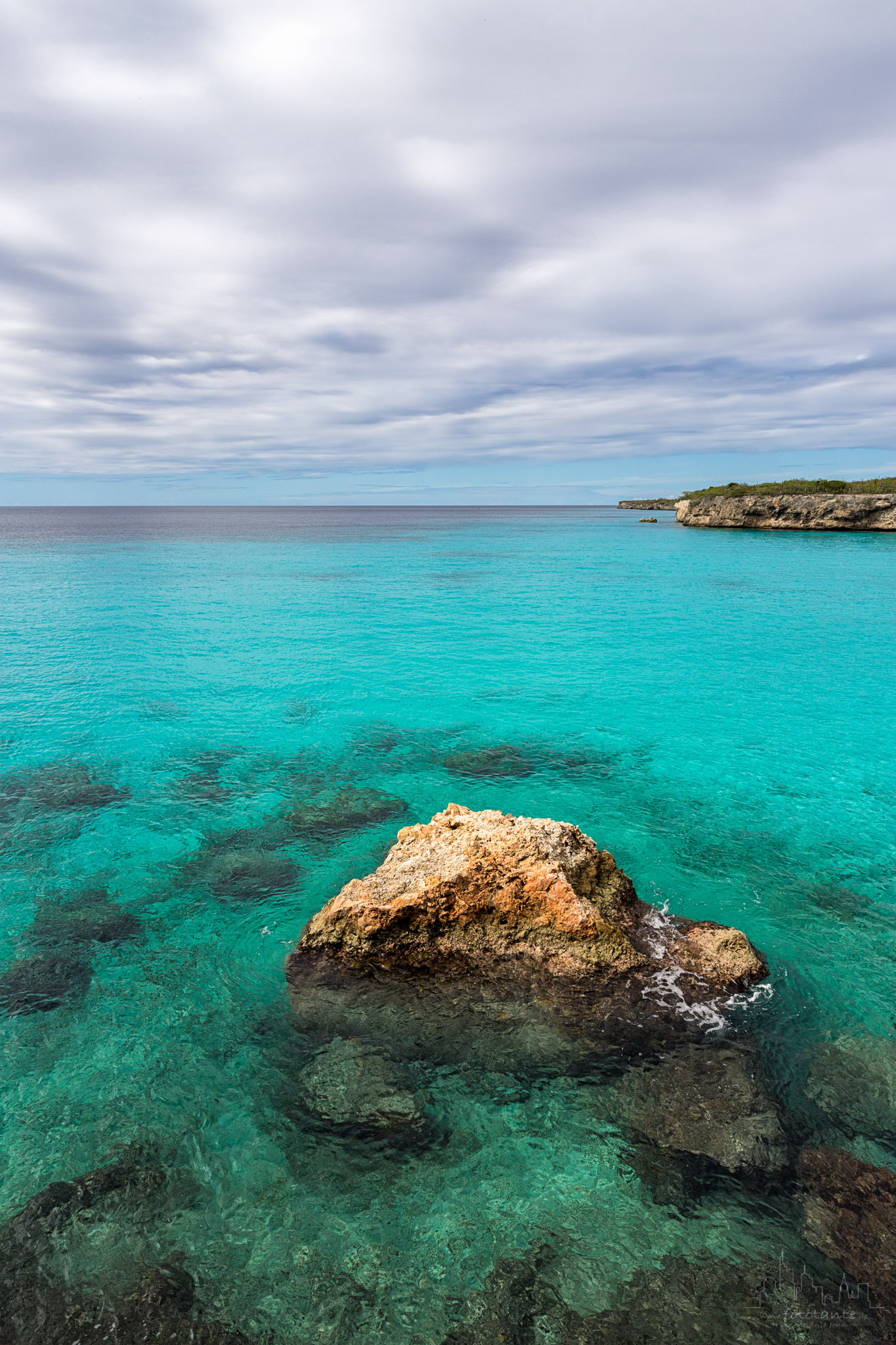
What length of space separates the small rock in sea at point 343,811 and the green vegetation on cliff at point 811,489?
9887 centimetres

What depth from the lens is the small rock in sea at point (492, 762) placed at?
1477 cm

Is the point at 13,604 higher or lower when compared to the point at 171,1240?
higher

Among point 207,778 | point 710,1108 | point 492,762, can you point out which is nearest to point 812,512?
point 492,762

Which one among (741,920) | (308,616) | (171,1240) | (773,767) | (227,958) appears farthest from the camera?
(308,616)

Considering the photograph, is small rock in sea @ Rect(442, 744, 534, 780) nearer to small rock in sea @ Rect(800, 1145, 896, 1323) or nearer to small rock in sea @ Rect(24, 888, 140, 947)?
small rock in sea @ Rect(24, 888, 140, 947)

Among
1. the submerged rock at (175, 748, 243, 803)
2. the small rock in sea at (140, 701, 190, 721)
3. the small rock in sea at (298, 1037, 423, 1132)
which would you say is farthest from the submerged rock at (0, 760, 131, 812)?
the small rock in sea at (298, 1037, 423, 1132)

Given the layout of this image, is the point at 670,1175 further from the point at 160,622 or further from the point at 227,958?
the point at 160,622

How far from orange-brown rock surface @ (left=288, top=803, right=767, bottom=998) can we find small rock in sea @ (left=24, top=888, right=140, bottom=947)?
9.33 ft

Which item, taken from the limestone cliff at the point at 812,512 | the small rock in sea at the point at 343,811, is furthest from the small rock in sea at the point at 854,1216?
the limestone cliff at the point at 812,512

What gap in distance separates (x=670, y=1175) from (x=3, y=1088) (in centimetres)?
660

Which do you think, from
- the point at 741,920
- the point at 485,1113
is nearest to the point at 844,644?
the point at 741,920

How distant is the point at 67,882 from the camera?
1040cm

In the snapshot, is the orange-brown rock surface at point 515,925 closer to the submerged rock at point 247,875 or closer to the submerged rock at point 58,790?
the submerged rock at point 247,875

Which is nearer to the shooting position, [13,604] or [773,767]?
[773,767]
